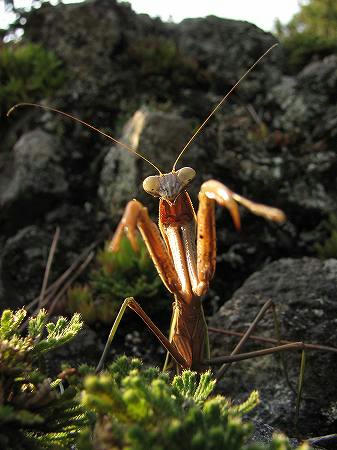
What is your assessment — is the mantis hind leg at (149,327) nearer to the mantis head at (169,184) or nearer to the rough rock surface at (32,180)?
the mantis head at (169,184)

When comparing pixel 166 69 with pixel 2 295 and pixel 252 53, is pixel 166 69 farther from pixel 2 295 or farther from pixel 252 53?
pixel 2 295

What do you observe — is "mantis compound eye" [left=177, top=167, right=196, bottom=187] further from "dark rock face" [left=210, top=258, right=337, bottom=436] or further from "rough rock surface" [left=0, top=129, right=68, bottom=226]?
"rough rock surface" [left=0, top=129, right=68, bottom=226]

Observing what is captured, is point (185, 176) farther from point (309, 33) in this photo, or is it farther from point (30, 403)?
point (309, 33)

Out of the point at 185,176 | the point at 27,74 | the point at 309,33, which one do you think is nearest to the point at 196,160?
the point at 185,176

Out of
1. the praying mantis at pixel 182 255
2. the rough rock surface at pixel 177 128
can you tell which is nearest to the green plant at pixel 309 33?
the rough rock surface at pixel 177 128

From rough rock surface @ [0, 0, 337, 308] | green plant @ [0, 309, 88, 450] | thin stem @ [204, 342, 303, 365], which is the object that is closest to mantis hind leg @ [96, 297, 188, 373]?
thin stem @ [204, 342, 303, 365]

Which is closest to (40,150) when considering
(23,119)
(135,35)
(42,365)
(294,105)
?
(23,119)
